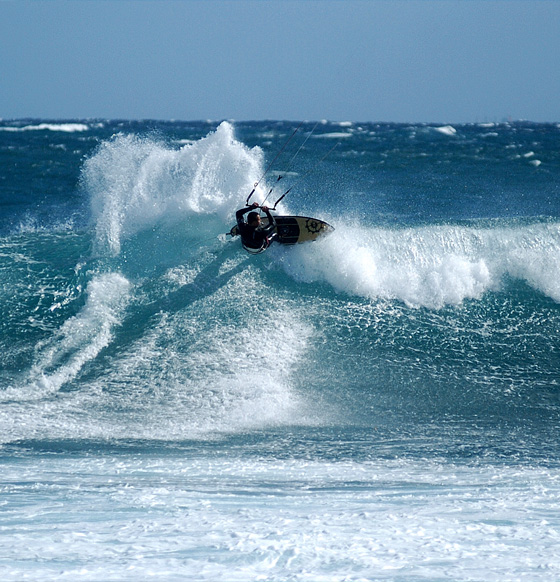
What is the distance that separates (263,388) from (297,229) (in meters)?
3.45

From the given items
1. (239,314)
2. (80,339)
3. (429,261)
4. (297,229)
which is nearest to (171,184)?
(297,229)

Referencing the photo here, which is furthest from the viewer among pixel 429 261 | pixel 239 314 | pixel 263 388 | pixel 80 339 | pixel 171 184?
pixel 171 184

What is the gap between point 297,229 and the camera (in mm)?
11062

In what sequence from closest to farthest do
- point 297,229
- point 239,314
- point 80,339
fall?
point 80,339 < point 239,314 < point 297,229

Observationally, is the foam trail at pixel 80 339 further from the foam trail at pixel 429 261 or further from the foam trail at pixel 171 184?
the foam trail at pixel 429 261

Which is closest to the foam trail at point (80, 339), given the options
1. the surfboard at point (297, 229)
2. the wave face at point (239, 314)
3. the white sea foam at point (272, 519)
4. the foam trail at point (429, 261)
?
the wave face at point (239, 314)

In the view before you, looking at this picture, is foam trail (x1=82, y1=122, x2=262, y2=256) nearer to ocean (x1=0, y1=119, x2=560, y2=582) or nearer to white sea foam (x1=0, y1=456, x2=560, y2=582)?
ocean (x1=0, y1=119, x2=560, y2=582)

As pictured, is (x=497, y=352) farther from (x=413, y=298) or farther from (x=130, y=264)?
(x=130, y=264)

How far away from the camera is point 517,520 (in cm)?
526

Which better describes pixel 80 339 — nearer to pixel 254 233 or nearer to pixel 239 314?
pixel 239 314

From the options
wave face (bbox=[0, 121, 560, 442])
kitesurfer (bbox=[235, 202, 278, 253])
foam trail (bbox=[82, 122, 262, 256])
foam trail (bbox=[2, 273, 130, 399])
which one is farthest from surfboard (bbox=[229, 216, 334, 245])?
foam trail (bbox=[2, 273, 130, 399])

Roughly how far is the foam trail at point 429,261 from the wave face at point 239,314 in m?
0.03

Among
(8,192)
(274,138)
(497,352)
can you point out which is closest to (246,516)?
(497,352)

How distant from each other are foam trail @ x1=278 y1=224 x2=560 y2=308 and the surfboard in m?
0.17
